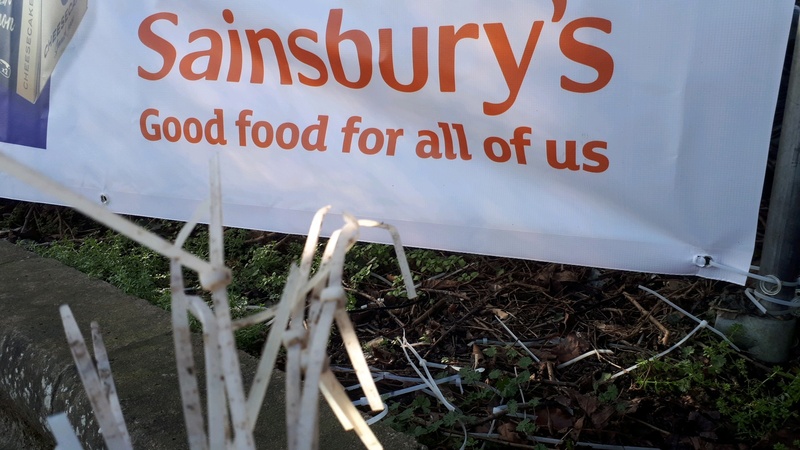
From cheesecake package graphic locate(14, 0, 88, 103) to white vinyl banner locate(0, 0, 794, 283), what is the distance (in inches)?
2.9

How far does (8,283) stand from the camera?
248 cm

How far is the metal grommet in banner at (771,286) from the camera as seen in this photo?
206cm

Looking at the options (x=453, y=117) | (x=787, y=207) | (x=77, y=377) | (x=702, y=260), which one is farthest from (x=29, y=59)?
(x=787, y=207)

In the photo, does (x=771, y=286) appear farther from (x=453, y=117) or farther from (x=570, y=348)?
(x=453, y=117)

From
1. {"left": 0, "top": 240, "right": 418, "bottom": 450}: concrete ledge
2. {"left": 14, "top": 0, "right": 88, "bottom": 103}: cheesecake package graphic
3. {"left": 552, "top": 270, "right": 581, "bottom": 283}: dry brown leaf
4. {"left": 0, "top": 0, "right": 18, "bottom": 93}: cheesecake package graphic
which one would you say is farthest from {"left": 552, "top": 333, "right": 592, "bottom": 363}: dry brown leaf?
{"left": 0, "top": 0, "right": 18, "bottom": 93}: cheesecake package graphic

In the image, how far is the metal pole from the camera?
1952 mm

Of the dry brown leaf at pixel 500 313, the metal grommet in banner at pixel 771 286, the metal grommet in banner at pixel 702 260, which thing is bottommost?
the dry brown leaf at pixel 500 313

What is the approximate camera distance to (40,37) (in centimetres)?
297

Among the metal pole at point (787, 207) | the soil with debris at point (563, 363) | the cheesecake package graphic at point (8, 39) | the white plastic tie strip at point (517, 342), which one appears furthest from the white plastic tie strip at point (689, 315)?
the cheesecake package graphic at point (8, 39)

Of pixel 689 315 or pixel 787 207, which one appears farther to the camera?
pixel 689 315

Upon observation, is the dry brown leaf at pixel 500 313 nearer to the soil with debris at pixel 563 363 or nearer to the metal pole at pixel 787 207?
the soil with debris at pixel 563 363

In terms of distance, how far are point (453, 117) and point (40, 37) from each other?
1.77 m

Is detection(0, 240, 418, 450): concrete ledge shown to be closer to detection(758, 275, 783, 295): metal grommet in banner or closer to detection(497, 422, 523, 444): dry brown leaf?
detection(497, 422, 523, 444): dry brown leaf

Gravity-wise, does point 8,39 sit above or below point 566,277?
above
